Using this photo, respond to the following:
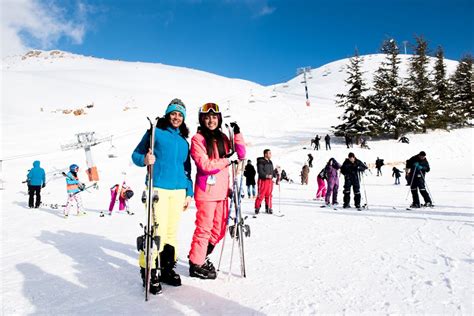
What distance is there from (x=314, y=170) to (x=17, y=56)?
124251 mm

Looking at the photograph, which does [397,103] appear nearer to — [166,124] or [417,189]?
[417,189]

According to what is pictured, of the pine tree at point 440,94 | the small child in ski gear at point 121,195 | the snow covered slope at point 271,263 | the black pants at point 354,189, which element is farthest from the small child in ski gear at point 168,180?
the pine tree at point 440,94

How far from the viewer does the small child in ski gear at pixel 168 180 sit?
4.12 metres

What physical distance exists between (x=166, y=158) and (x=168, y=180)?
27 centimetres

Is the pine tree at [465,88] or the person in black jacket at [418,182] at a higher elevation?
the pine tree at [465,88]

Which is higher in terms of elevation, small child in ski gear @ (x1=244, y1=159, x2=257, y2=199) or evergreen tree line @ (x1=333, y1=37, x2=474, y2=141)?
evergreen tree line @ (x1=333, y1=37, x2=474, y2=141)

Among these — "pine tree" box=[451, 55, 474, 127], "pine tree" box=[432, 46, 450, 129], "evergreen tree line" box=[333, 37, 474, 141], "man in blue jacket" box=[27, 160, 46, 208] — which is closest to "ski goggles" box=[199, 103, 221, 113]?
"man in blue jacket" box=[27, 160, 46, 208]

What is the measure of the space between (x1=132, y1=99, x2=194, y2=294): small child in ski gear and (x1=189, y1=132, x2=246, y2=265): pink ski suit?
0.19m

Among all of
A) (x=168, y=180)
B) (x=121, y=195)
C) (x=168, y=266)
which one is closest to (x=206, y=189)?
(x=168, y=180)

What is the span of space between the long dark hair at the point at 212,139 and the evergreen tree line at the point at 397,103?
32.9 metres

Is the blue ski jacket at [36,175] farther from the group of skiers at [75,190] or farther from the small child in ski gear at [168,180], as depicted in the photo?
the small child in ski gear at [168,180]

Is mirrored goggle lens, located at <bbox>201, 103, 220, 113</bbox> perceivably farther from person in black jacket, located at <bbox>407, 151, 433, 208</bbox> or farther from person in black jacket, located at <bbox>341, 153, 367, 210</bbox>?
person in black jacket, located at <bbox>407, 151, 433, 208</bbox>

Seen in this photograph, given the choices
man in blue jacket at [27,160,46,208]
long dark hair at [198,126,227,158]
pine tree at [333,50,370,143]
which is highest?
pine tree at [333,50,370,143]

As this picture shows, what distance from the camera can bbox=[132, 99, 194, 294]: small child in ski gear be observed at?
4125 millimetres
